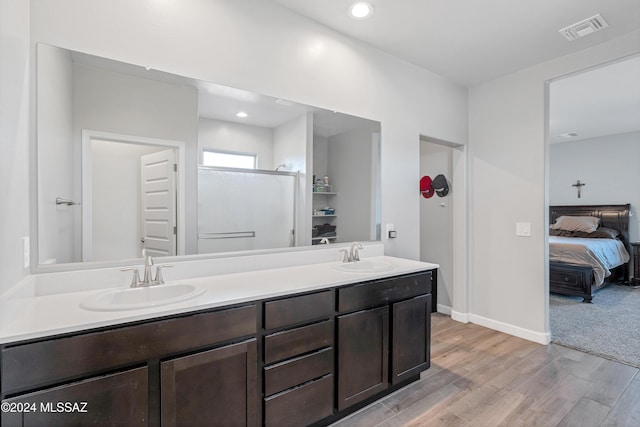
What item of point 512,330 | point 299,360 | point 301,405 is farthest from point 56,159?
point 512,330

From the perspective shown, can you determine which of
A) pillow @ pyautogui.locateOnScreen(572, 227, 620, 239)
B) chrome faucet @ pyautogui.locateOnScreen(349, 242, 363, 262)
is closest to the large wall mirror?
chrome faucet @ pyautogui.locateOnScreen(349, 242, 363, 262)

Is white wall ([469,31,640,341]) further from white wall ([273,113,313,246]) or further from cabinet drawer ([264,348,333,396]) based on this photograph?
cabinet drawer ([264,348,333,396])

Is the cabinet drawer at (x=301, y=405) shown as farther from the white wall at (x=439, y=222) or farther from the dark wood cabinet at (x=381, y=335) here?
the white wall at (x=439, y=222)

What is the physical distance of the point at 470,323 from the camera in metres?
3.51

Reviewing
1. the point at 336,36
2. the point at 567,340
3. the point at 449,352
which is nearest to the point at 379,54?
the point at 336,36

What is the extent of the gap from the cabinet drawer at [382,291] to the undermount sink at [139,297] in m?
0.82

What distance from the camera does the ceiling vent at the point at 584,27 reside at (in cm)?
229

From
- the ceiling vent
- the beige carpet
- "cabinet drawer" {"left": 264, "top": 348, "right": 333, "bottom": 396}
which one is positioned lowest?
the beige carpet

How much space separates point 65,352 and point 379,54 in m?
2.95

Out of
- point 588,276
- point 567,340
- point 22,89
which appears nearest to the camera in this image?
point 22,89

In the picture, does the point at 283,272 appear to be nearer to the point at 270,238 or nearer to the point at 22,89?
the point at 270,238

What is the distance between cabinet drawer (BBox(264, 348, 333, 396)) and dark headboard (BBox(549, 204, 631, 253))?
21.9ft

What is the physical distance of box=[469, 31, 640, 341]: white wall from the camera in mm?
3002

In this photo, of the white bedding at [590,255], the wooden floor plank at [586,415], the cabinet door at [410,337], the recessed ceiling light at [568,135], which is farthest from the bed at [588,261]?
the cabinet door at [410,337]
